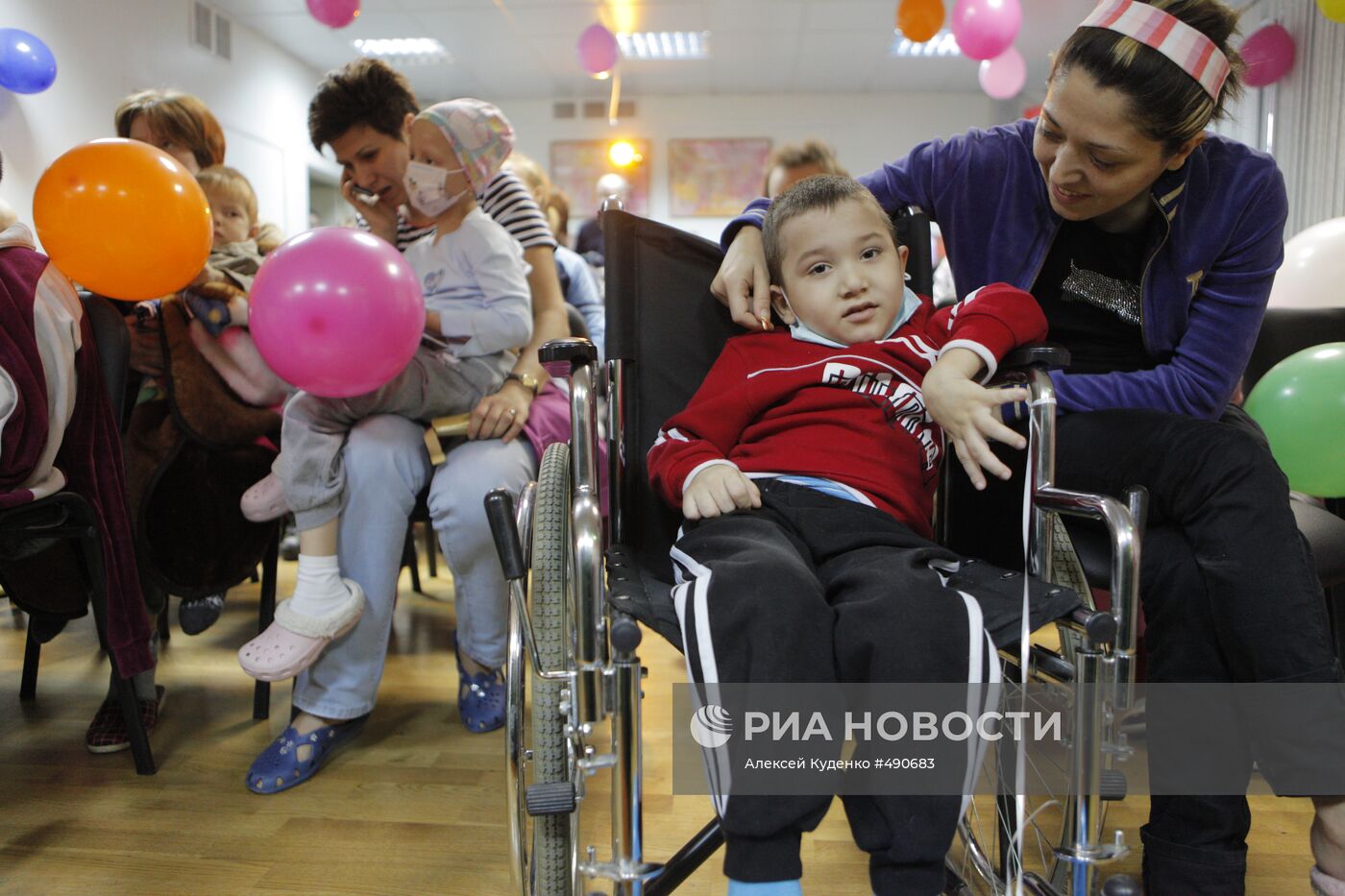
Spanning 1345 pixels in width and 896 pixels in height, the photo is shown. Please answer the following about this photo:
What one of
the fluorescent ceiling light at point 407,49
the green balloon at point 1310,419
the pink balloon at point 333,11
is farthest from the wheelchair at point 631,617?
the fluorescent ceiling light at point 407,49

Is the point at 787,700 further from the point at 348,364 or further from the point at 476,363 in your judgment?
the point at 476,363

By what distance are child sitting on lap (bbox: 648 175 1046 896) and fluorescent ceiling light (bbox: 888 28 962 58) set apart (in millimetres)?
5675

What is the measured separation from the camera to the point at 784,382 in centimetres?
111

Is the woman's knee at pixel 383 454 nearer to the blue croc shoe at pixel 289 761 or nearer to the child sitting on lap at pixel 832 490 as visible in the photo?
the blue croc shoe at pixel 289 761

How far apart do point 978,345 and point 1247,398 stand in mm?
1017

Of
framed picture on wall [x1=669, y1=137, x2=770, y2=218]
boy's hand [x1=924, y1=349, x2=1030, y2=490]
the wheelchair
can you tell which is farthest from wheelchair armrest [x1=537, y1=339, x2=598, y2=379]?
framed picture on wall [x1=669, y1=137, x2=770, y2=218]

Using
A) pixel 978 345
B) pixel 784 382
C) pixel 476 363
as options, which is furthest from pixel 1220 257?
pixel 476 363

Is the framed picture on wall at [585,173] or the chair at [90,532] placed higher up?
the framed picture on wall at [585,173]

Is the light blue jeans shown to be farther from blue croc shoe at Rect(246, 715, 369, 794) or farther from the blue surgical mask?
the blue surgical mask

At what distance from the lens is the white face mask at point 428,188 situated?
5.49ft

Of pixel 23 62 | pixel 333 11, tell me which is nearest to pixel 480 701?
pixel 23 62

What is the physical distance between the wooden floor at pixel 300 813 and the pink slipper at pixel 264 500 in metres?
0.42

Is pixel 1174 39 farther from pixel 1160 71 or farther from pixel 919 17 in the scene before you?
pixel 919 17

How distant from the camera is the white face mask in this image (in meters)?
1.67
